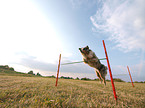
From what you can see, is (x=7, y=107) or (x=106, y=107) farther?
(x=106, y=107)

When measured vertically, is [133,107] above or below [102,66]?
below

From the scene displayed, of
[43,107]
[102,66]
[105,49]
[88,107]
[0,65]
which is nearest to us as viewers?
[43,107]

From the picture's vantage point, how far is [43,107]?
1390 millimetres

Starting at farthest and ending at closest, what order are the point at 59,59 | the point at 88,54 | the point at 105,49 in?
the point at 59,59, the point at 105,49, the point at 88,54

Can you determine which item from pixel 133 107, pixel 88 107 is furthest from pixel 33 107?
pixel 133 107

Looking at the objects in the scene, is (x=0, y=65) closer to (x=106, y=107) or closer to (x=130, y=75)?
(x=106, y=107)

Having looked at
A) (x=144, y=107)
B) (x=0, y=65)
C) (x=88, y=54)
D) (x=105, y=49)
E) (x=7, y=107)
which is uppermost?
(x=0, y=65)

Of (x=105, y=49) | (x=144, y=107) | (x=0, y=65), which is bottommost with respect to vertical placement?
(x=144, y=107)

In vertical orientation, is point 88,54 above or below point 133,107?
above

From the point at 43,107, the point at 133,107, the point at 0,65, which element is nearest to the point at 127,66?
the point at 133,107

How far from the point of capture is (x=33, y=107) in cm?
140

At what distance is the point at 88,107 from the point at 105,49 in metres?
2.23

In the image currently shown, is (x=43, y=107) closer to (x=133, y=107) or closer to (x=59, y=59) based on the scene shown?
(x=133, y=107)

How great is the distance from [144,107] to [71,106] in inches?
83.2
